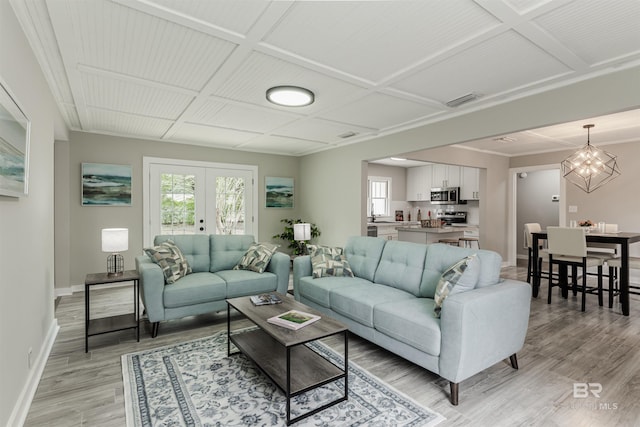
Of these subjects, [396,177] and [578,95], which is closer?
[578,95]

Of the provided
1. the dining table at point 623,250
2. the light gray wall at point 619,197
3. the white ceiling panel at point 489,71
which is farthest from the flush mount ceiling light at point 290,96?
the light gray wall at point 619,197

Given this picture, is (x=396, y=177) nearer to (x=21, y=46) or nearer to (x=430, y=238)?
(x=430, y=238)

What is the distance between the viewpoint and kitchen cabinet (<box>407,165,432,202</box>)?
28.3ft

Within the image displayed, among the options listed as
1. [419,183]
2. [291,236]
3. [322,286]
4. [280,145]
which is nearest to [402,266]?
[322,286]

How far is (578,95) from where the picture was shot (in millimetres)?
2850

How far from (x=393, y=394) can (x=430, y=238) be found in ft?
14.2

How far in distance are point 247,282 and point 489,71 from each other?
317 cm

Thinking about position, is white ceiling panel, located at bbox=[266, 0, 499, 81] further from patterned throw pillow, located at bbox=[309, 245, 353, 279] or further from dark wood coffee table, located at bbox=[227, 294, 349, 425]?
patterned throw pillow, located at bbox=[309, 245, 353, 279]

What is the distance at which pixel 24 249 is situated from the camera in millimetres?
2139

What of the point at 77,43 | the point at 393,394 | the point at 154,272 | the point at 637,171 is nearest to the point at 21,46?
→ the point at 77,43

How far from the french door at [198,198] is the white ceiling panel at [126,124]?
1.88ft

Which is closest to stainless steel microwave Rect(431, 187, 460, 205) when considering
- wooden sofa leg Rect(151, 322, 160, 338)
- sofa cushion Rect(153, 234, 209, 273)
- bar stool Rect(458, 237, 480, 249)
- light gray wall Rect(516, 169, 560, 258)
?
bar stool Rect(458, 237, 480, 249)

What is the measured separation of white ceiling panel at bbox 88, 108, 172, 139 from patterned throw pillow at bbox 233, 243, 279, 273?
2.06m

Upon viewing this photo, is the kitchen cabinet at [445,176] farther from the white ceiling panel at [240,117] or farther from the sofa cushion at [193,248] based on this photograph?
the sofa cushion at [193,248]
